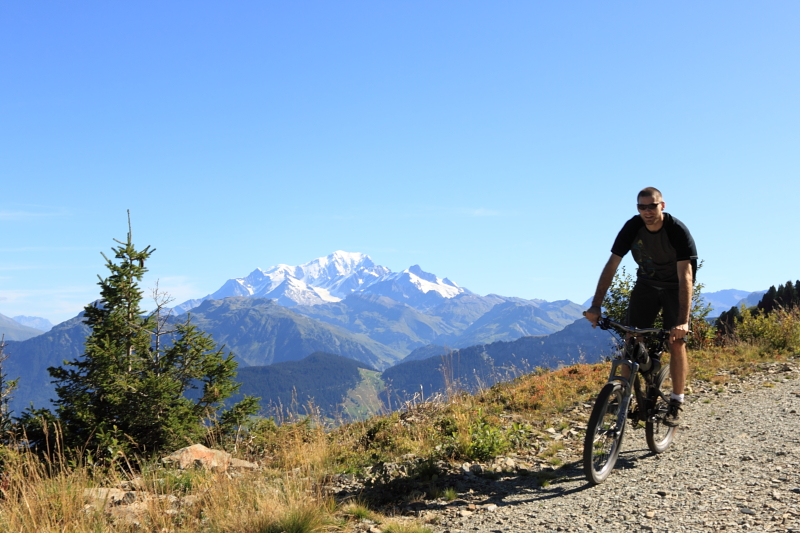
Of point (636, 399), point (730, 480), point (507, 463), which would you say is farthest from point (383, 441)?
point (730, 480)

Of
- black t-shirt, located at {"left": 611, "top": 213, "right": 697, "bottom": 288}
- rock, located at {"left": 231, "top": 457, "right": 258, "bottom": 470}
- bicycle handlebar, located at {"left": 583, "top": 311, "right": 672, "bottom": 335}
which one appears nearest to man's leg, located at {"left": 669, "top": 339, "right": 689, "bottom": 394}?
bicycle handlebar, located at {"left": 583, "top": 311, "right": 672, "bottom": 335}

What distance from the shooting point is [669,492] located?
5117 millimetres

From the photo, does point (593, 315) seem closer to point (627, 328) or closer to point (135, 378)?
point (627, 328)

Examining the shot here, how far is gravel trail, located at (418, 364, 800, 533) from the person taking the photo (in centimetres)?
445

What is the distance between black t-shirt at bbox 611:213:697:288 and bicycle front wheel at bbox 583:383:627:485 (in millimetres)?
1494

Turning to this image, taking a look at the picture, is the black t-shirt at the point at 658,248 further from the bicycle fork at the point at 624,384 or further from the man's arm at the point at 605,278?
the bicycle fork at the point at 624,384

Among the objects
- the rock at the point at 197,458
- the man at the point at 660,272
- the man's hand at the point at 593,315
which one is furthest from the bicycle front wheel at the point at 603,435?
the rock at the point at 197,458

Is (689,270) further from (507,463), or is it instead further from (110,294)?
(110,294)

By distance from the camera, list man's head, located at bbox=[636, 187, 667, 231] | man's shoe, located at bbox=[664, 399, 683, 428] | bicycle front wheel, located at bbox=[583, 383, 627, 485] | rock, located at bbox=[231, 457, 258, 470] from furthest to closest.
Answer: rock, located at bbox=[231, 457, 258, 470] → man's shoe, located at bbox=[664, 399, 683, 428] → man's head, located at bbox=[636, 187, 667, 231] → bicycle front wheel, located at bbox=[583, 383, 627, 485]

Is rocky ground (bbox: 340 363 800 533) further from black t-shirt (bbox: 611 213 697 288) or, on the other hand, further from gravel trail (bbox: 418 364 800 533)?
black t-shirt (bbox: 611 213 697 288)

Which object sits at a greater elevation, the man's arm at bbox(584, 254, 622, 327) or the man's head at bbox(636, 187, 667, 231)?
the man's head at bbox(636, 187, 667, 231)

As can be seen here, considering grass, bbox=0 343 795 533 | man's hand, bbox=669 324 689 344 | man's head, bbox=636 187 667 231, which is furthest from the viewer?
man's head, bbox=636 187 667 231

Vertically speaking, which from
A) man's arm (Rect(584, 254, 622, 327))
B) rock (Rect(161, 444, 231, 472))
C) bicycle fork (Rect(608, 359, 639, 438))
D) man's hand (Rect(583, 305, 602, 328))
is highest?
man's arm (Rect(584, 254, 622, 327))

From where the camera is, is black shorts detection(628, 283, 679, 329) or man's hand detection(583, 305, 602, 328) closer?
man's hand detection(583, 305, 602, 328)
